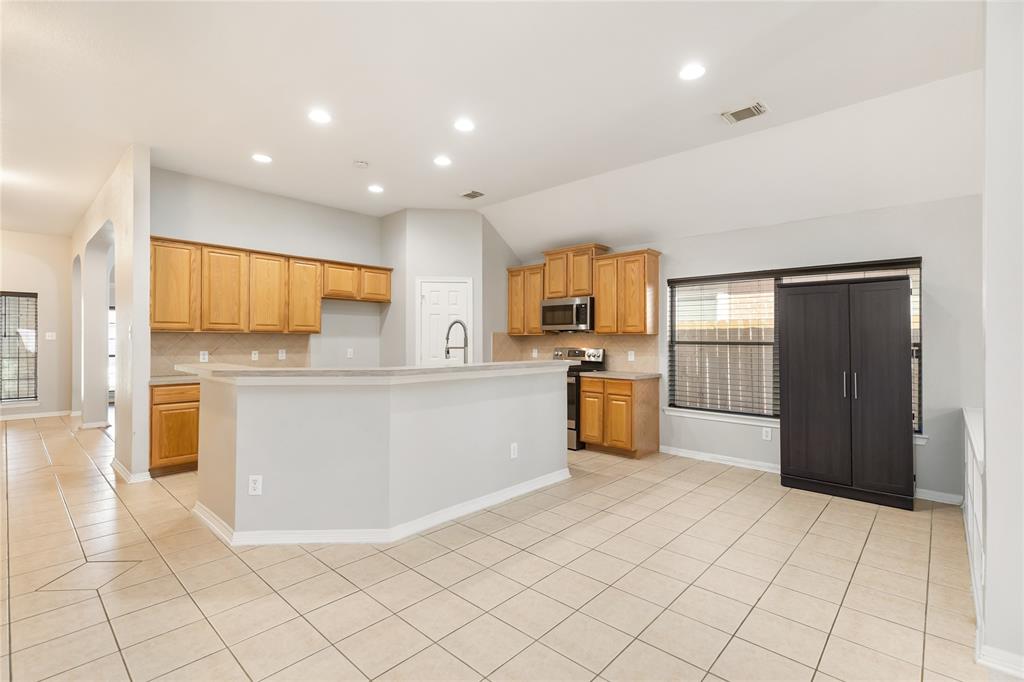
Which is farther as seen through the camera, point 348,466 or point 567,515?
point 567,515

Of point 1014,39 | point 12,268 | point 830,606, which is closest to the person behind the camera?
point 1014,39

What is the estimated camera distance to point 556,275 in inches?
253

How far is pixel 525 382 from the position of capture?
4.16m

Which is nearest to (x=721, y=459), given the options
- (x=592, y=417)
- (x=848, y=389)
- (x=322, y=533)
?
(x=592, y=417)

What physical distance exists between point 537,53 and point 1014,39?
220cm

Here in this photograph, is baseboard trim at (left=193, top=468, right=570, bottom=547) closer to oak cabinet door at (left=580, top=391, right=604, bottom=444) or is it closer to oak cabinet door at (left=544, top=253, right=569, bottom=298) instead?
oak cabinet door at (left=580, top=391, right=604, bottom=444)

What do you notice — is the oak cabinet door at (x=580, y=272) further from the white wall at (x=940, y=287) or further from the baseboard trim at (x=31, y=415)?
the baseboard trim at (x=31, y=415)

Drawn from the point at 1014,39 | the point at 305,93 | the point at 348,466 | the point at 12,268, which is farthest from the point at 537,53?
the point at 12,268

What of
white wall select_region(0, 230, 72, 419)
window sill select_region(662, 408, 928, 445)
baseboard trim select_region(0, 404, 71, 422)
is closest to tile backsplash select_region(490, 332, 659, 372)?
window sill select_region(662, 408, 928, 445)

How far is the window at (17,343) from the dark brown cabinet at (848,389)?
1058 cm

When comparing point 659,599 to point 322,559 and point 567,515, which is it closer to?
point 567,515

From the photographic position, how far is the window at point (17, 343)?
7562mm

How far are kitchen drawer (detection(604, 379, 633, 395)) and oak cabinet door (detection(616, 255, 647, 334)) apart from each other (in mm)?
618

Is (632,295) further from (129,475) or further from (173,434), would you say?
(129,475)
